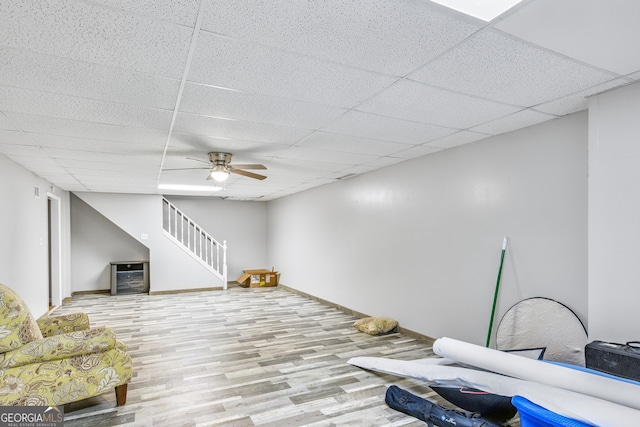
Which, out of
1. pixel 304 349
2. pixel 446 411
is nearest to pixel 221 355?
pixel 304 349

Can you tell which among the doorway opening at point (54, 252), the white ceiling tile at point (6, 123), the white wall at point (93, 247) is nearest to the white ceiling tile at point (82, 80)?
the white ceiling tile at point (6, 123)

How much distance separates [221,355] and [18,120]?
9.63 feet

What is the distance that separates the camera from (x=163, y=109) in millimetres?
2604

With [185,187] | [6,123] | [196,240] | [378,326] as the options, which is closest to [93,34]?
[6,123]

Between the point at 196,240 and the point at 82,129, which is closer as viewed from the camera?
the point at 82,129

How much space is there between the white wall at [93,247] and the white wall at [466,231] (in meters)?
5.28

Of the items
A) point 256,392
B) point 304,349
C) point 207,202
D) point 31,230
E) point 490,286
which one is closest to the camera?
point 256,392

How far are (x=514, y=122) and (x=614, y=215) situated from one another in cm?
111

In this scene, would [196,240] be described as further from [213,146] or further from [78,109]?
[78,109]

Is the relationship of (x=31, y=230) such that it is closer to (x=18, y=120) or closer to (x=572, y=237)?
(x=18, y=120)

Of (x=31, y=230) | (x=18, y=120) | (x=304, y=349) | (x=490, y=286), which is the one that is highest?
(x=18, y=120)

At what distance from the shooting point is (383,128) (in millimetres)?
3154

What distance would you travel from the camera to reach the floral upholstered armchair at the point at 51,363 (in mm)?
2336

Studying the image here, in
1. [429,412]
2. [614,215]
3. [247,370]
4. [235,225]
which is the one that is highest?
[614,215]
